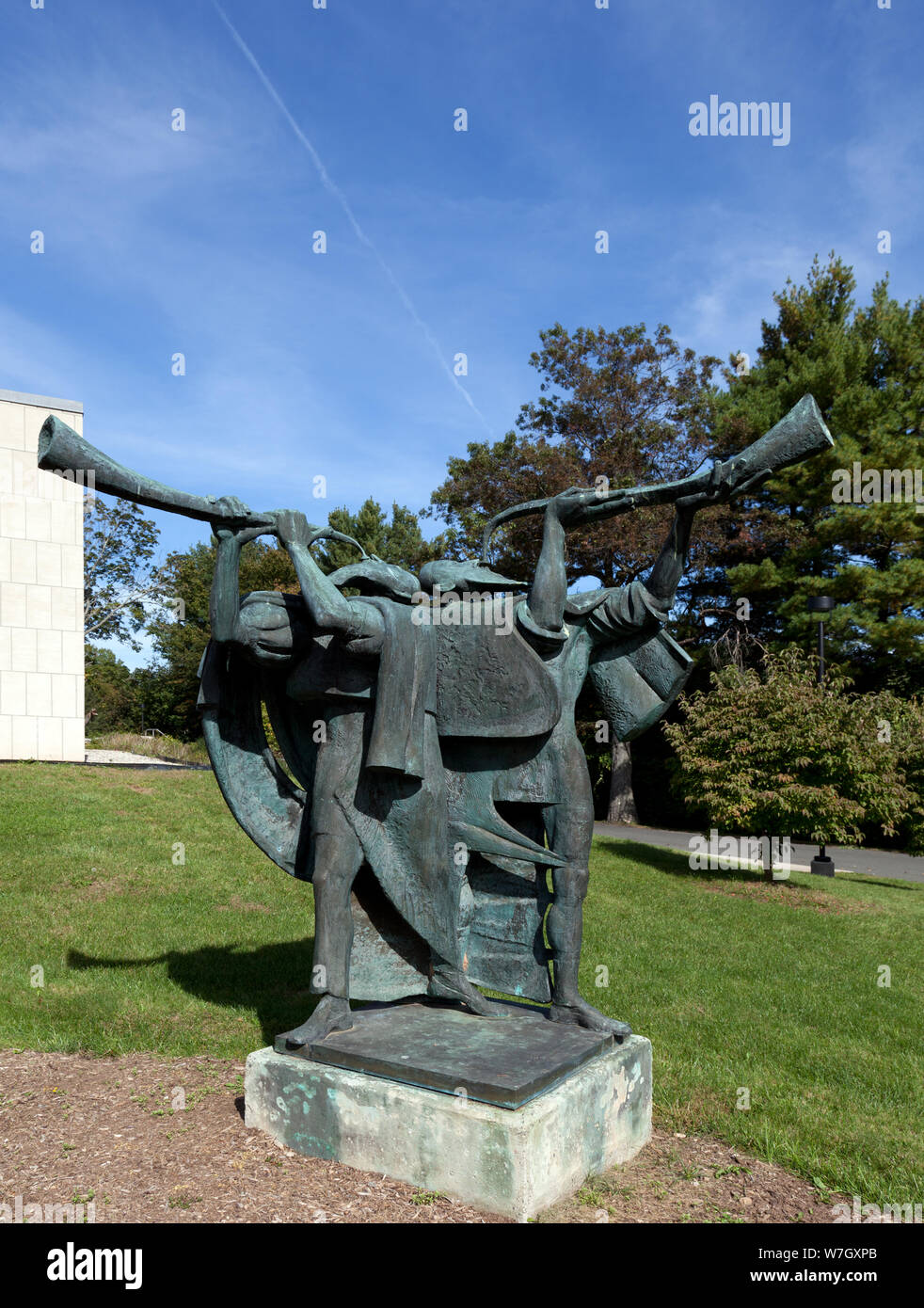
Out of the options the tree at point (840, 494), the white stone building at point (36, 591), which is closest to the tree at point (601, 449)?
the tree at point (840, 494)

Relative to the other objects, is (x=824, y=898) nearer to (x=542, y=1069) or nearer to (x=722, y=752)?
(x=722, y=752)

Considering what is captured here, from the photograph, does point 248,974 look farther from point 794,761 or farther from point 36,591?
point 36,591

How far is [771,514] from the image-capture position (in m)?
20.6

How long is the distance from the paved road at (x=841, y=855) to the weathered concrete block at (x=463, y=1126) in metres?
11.7

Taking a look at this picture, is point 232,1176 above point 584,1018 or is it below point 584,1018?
below

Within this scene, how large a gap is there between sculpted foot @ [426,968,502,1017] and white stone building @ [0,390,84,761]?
15053 mm

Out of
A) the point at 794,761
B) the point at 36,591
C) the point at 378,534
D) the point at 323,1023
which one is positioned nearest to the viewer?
the point at 323,1023

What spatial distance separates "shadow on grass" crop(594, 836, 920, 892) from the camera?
12836mm

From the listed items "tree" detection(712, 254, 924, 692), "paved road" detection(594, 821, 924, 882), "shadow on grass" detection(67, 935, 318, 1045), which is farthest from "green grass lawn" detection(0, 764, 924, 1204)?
"tree" detection(712, 254, 924, 692)

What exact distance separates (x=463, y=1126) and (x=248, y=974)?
366 cm

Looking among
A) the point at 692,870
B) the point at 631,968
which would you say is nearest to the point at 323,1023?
the point at 631,968

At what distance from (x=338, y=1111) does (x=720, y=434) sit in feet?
63.4

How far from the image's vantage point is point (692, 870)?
520 inches

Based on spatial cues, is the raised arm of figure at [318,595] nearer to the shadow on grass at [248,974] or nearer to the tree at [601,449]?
the shadow on grass at [248,974]
